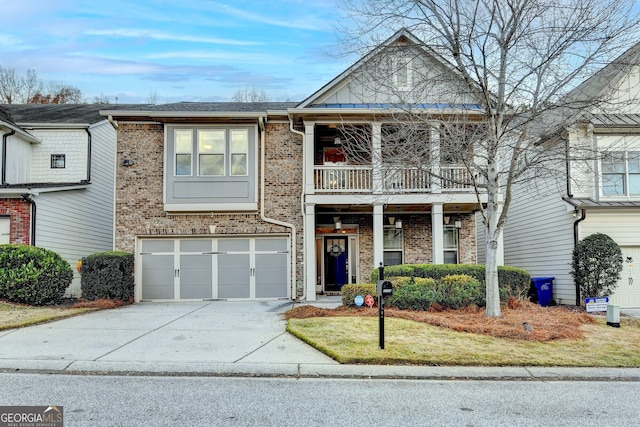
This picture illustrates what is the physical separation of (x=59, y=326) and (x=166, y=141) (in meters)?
6.85

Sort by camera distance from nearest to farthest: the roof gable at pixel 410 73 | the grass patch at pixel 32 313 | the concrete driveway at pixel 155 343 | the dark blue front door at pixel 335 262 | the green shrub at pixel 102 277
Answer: the concrete driveway at pixel 155 343 → the grass patch at pixel 32 313 → the roof gable at pixel 410 73 → the green shrub at pixel 102 277 → the dark blue front door at pixel 335 262

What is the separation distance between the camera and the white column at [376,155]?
422 inches

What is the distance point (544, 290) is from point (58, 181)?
17277 millimetres

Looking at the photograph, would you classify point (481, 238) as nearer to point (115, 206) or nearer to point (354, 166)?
point (354, 166)

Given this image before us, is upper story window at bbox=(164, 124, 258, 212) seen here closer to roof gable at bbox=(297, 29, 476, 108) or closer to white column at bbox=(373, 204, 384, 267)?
white column at bbox=(373, 204, 384, 267)

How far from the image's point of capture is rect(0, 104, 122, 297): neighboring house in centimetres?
1377

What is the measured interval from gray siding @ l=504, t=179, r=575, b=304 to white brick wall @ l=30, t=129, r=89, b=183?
15.7 meters

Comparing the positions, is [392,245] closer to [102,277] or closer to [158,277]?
[158,277]

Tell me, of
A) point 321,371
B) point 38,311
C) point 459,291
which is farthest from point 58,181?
point 321,371

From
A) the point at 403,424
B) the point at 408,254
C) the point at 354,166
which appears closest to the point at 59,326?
the point at 403,424

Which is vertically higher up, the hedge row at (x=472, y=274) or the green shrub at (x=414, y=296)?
the hedge row at (x=472, y=274)

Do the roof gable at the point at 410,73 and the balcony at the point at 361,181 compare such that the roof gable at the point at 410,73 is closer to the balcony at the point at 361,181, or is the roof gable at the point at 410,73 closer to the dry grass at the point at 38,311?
the balcony at the point at 361,181

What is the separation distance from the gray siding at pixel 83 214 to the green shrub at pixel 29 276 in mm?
2622

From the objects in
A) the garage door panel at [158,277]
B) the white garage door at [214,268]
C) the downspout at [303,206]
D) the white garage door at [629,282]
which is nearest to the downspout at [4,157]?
the white garage door at [214,268]
